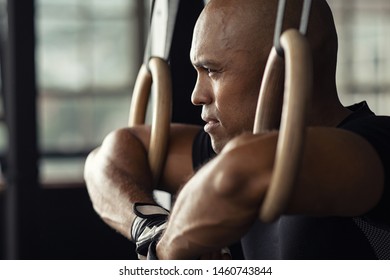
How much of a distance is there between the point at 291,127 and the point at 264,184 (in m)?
0.04

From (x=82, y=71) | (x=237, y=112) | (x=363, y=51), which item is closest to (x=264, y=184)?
(x=237, y=112)

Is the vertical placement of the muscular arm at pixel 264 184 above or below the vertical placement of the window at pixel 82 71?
above

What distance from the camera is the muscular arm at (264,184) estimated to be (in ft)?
1.58

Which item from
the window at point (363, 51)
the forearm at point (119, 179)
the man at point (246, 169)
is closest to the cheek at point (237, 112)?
the man at point (246, 169)

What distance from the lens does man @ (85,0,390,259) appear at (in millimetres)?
496

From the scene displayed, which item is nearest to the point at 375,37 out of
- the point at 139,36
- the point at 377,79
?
the point at 377,79

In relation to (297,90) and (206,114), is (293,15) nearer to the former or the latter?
(206,114)

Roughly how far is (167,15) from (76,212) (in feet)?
4.21

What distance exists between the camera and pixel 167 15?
0.91 metres

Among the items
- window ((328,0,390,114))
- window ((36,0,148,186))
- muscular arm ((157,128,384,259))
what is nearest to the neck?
muscular arm ((157,128,384,259))

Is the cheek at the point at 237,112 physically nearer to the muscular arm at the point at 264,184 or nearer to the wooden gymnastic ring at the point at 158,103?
the wooden gymnastic ring at the point at 158,103

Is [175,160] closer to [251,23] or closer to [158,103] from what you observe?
[158,103]

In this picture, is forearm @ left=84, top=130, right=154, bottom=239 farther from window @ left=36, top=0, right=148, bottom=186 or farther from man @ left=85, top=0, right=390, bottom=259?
window @ left=36, top=0, right=148, bottom=186

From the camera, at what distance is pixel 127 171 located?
0.86 m
